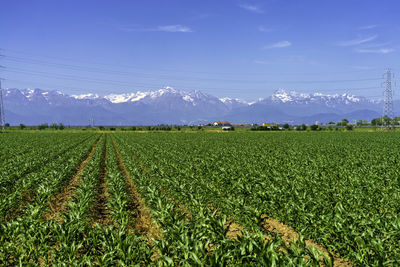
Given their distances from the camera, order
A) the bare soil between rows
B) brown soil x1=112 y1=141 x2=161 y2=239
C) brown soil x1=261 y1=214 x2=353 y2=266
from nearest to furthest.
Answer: brown soil x1=261 y1=214 x2=353 y2=266, brown soil x1=112 y1=141 x2=161 y2=239, the bare soil between rows

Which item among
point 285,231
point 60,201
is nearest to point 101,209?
point 60,201

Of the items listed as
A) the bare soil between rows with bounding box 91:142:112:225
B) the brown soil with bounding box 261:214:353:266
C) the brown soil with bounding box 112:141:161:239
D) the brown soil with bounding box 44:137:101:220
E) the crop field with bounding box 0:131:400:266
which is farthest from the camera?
the brown soil with bounding box 44:137:101:220

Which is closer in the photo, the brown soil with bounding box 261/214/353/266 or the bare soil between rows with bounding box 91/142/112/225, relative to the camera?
the brown soil with bounding box 261/214/353/266

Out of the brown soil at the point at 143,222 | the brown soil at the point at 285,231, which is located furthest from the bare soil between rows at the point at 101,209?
the brown soil at the point at 285,231

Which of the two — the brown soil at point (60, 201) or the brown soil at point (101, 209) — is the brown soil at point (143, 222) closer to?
the brown soil at point (101, 209)

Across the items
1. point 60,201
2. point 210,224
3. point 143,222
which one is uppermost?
point 210,224

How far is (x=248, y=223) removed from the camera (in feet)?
34.3

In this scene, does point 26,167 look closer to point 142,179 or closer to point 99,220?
point 142,179

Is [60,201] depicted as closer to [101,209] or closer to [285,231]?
[101,209]

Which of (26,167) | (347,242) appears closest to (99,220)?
(347,242)

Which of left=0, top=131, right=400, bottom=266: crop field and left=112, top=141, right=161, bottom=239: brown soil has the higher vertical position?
left=0, top=131, right=400, bottom=266: crop field

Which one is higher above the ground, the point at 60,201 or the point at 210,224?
the point at 210,224

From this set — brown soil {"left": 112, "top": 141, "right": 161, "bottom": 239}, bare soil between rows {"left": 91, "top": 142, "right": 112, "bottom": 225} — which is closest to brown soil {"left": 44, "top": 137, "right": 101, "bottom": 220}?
bare soil between rows {"left": 91, "top": 142, "right": 112, "bottom": 225}

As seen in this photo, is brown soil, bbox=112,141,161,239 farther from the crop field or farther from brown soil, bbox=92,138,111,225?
brown soil, bbox=92,138,111,225
